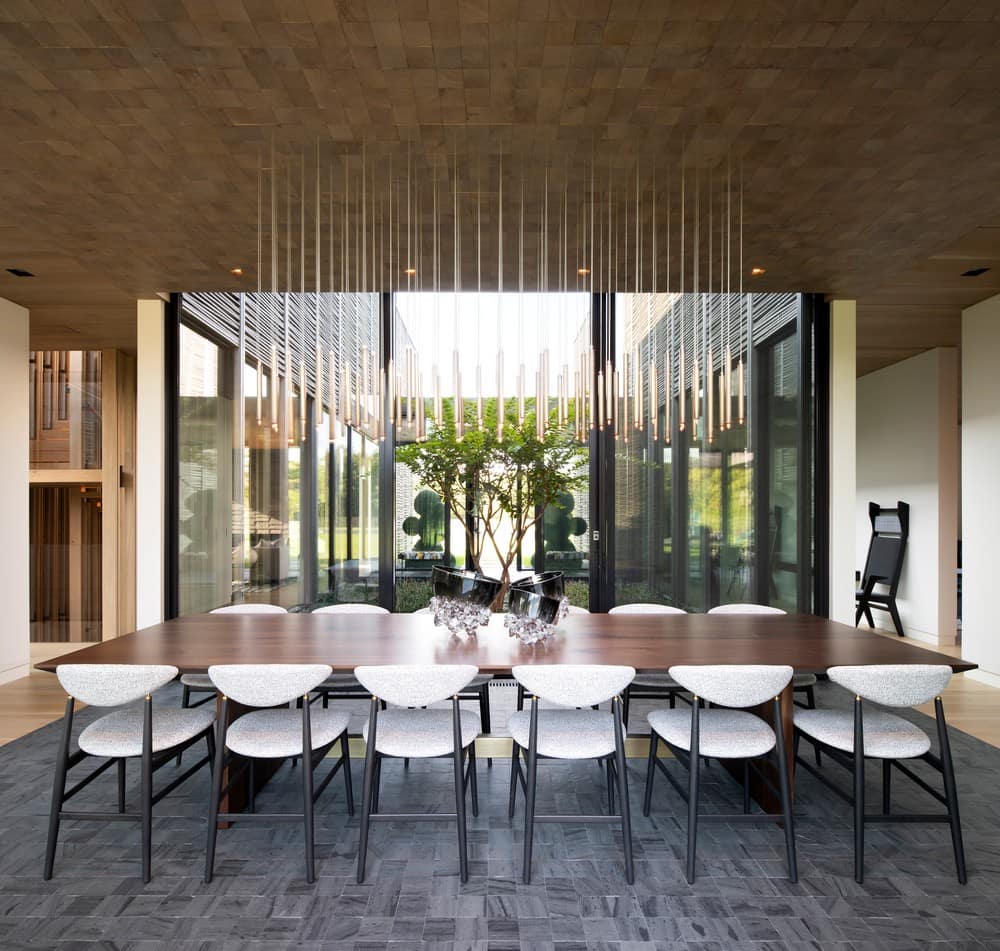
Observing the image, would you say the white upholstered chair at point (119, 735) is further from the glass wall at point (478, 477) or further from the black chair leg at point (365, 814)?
the glass wall at point (478, 477)

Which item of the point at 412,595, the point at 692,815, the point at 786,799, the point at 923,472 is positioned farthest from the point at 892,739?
the point at 923,472

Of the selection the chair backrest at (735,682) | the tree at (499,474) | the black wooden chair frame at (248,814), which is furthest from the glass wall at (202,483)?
the chair backrest at (735,682)

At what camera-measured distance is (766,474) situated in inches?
233

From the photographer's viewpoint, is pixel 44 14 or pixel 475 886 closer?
pixel 44 14

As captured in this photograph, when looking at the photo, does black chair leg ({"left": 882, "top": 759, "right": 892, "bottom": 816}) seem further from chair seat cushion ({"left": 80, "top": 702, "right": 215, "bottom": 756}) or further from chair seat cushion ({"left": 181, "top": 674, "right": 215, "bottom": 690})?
chair seat cushion ({"left": 181, "top": 674, "right": 215, "bottom": 690})

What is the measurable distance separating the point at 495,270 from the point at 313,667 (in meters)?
3.15

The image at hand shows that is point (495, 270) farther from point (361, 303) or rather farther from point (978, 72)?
point (978, 72)

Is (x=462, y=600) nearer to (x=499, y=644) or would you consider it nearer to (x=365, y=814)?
(x=499, y=644)

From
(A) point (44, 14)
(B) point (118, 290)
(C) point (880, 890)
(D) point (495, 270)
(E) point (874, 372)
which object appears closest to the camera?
(A) point (44, 14)

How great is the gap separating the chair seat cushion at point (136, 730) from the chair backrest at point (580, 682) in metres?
1.54

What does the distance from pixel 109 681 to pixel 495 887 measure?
5.69 ft

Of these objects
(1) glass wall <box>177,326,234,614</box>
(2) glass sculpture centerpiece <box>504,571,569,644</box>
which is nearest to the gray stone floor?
(2) glass sculpture centerpiece <box>504,571,569,644</box>

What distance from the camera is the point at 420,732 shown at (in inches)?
113

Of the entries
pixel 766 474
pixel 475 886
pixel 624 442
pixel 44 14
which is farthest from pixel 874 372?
pixel 44 14
